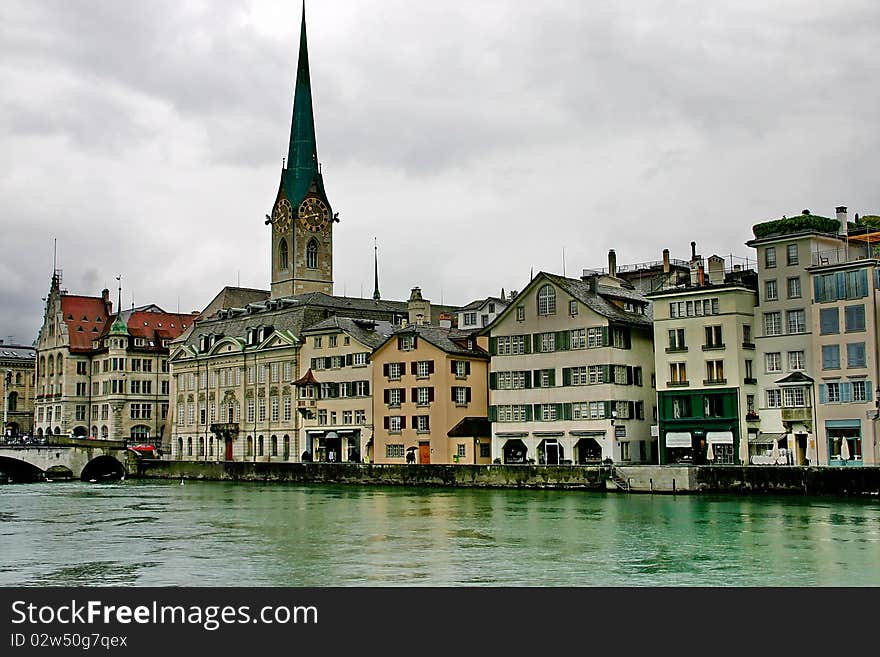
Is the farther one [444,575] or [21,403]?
[21,403]

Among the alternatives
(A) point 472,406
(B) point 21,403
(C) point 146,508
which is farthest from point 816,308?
(B) point 21,403

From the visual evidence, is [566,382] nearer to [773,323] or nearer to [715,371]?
[715,371]

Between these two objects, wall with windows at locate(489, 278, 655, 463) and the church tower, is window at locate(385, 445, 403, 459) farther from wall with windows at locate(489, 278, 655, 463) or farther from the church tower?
the church tower

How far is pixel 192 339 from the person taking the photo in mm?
122938

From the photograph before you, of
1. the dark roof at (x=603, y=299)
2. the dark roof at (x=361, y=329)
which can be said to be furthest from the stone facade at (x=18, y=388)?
the dark roof at (x=603, y=299)

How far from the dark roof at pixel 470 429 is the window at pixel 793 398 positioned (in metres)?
23.7

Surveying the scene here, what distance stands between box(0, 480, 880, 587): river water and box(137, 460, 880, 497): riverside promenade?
1939mm

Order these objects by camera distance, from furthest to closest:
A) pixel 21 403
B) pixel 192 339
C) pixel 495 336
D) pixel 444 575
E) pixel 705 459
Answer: pixel 21 403 → pixel 192 339 → pixel 495 336 → pixel 705 459 → pixel 444 575

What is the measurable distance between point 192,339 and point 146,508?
58.6 m

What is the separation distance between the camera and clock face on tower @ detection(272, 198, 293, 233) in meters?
146

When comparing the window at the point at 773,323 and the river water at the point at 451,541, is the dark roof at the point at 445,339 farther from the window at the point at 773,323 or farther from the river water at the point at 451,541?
the window at the point at 773,323

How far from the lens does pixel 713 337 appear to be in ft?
246
